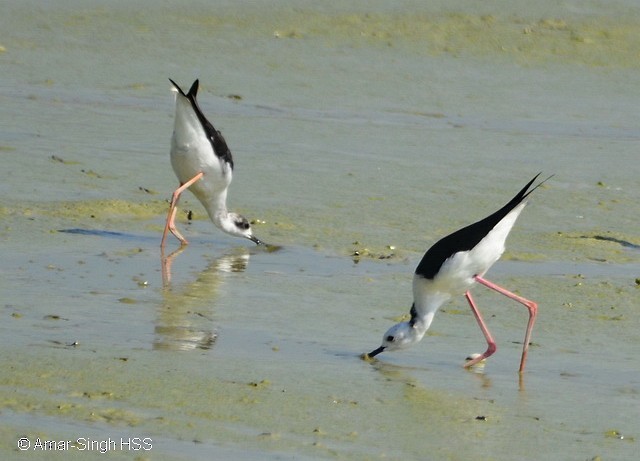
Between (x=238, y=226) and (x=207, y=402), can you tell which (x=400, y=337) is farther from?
(x=238, y=226)

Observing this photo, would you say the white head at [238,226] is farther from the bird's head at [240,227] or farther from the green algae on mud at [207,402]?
the green algae on mud at [207,402]

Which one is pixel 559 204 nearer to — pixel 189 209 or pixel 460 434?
pixel 189 209

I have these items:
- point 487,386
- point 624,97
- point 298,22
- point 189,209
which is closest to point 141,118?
point 189,209

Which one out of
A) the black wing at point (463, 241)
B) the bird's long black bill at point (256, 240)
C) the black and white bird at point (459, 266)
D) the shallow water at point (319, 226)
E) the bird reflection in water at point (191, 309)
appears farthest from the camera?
the bird's long black bill at point (256, 240)

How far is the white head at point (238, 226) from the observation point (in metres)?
8.23

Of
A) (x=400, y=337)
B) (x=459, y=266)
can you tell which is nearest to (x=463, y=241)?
(x=459, y=266)

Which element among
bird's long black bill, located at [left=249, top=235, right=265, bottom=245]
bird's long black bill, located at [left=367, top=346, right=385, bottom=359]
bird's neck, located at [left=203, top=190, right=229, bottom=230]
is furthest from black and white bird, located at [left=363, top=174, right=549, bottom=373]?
bird's neck, located at [left=203, top=190, right=229, bottom=230]

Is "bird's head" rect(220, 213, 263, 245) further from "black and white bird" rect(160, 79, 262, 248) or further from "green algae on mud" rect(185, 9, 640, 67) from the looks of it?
"green algae on mud" rect(185, 9, 640, 67)

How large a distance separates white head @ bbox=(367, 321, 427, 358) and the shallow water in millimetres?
81

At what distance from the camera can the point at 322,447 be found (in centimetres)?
454

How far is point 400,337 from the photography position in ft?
19.2

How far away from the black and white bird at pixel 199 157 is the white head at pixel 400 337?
2.89 metres

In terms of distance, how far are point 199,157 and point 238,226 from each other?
2.76ft

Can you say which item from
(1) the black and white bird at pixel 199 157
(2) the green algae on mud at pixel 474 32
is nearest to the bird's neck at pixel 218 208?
(1) the black and white bird at pixel 199 157
